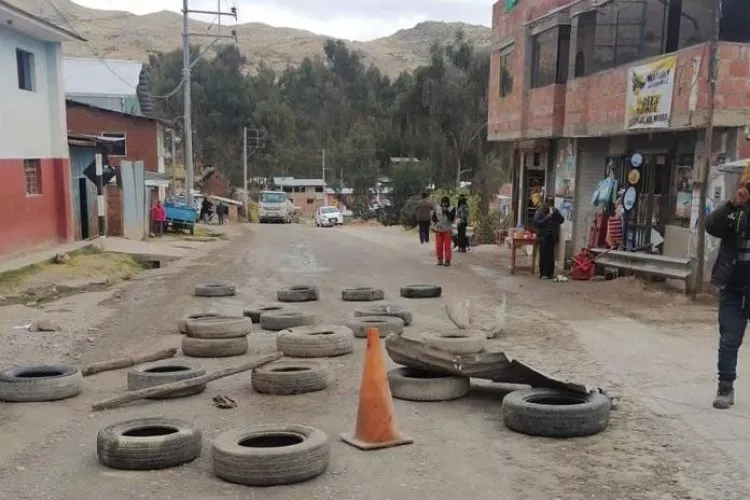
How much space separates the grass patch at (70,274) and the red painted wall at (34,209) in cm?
127

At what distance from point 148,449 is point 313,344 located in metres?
3.56

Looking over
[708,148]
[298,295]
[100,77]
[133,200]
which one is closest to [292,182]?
[100,77]

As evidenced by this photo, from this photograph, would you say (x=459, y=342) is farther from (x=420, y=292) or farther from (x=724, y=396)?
(x=420, y=292)

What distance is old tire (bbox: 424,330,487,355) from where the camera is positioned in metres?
8.52

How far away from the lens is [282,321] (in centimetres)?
1062

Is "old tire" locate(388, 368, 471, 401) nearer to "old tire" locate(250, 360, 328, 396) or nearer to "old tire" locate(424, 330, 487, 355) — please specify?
"old tire" locate(250, 360, 328, 396)

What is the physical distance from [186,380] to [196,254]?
58.5ft

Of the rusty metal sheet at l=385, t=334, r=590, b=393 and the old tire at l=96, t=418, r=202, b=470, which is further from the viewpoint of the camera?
the rusty metal sheet at l=385, t=334, r=590, b=393

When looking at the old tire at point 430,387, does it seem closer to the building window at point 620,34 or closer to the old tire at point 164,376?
the old tire at point 164,376

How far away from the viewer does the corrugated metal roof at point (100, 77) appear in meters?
50.8

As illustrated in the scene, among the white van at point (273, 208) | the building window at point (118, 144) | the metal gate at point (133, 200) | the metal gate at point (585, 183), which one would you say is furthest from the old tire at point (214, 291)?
the white van at point (273, 208)

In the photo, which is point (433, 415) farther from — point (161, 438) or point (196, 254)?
point (196, 254)

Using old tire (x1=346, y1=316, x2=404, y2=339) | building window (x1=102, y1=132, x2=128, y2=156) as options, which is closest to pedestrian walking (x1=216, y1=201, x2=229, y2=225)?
building window (x1=102, y1=132, x2=128, y2=156)

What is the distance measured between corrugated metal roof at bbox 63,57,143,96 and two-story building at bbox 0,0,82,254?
1168 inches
